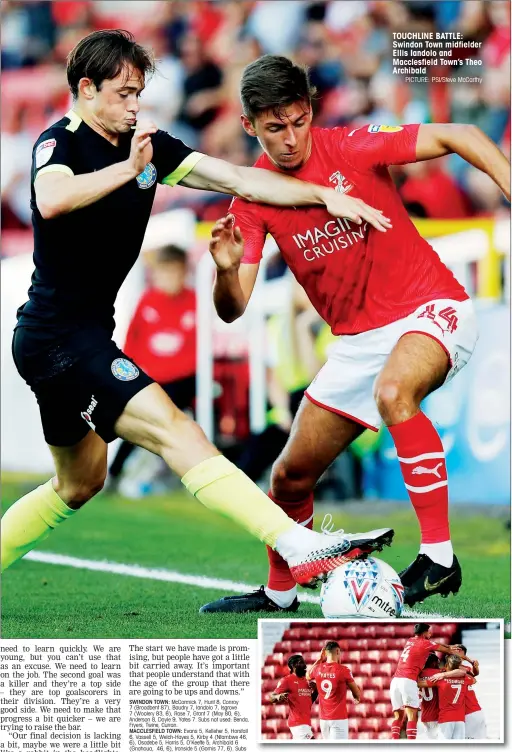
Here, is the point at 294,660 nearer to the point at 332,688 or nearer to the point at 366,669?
the point at 332,688

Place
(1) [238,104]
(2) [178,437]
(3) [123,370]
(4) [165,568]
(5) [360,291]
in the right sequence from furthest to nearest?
(1) [238,104] → (4) [165,568] → (5) [360,291] → (3) [123,370] → (2) [178,437]

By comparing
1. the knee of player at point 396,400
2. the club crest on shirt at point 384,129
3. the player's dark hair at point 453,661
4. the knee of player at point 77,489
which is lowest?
the player's dark hair at point 453,661

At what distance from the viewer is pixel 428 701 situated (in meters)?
4.88

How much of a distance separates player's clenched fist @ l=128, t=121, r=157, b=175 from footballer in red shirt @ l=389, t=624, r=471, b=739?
2.21m

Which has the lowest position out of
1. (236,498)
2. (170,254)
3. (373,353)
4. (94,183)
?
(236,498)

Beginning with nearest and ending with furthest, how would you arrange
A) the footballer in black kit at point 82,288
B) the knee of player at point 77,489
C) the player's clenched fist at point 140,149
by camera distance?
the player's clenched fist at point 140,149 < the footballer in black kit at point 82,288 < the knee of player at point 77,489

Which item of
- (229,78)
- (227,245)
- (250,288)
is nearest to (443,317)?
(250,288)

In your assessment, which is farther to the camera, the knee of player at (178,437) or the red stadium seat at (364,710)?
the red stadium seat at (364,710)

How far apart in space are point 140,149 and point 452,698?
2551 mm

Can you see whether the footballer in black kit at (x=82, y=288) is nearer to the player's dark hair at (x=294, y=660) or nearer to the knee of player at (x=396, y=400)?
the knee of player at (x=396, y=400)

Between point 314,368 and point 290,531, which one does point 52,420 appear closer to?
point 290,531

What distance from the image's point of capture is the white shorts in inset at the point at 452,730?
490 centimetres

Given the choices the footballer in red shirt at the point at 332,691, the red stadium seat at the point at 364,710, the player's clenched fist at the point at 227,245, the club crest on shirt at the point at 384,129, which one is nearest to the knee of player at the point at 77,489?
the player's clenched fist at the point at 227,245

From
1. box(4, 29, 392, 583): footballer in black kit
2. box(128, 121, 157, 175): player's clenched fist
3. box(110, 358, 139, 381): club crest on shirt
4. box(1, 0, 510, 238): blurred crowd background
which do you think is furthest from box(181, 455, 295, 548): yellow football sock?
box(1, 0, 510, 238): blurred crowd background
